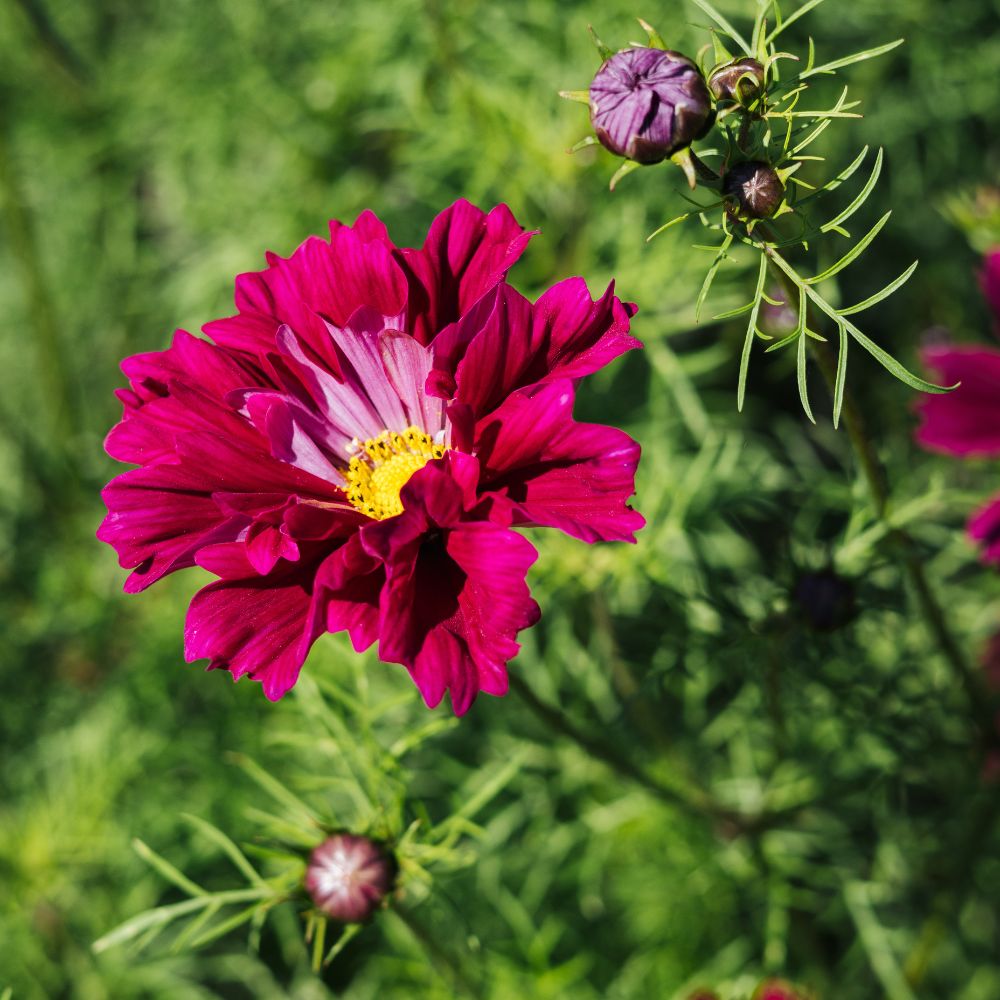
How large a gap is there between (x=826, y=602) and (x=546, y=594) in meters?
0.36

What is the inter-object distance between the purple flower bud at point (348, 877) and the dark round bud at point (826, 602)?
38 centimetres

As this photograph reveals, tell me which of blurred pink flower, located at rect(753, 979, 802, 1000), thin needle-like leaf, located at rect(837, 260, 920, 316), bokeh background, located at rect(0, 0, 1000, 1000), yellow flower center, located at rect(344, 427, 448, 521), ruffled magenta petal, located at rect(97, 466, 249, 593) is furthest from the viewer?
bokeh background, located at rect(0, 0, 1000, 1000)

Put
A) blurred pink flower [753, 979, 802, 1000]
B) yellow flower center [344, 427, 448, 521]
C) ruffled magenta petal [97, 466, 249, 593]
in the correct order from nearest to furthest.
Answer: ruffled magenta petal [97, 466, 249, 593] < yellow flower center [344, 427, 448, 521] < blurred pink flower [753, 979, 802, 1000]

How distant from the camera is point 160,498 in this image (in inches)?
27.7

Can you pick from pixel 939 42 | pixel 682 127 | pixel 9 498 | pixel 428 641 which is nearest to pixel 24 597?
pixel 9 498

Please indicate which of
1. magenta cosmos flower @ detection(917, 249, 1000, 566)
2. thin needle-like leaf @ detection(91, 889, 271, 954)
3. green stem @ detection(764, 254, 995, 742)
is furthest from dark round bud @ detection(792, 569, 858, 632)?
thin needle-like leaf @ detection(91, 889, 271, 954)

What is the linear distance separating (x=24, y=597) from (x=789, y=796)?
1.23 meters

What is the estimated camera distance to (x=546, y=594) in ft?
3.81

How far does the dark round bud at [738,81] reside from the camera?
58 centimetres

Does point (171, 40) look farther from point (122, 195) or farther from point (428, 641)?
point (428, 641)

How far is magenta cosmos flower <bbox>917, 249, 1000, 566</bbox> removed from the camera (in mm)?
1043

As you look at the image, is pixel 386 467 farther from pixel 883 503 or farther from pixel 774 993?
pixel 774 993

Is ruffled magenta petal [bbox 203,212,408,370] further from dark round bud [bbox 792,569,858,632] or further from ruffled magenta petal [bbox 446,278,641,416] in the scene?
dark round bud [bbox 792,569,858,632]

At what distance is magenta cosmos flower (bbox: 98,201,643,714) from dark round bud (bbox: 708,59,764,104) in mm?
142
